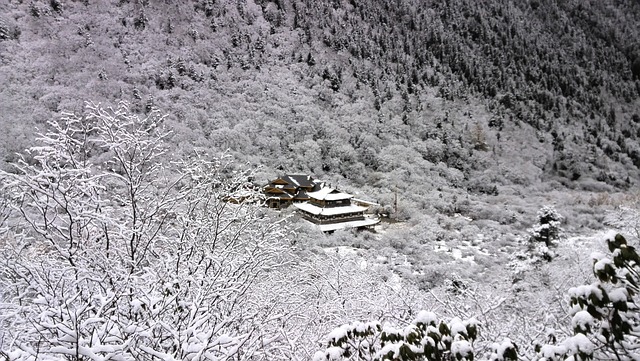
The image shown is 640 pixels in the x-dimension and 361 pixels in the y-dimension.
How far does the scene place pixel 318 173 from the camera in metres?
41.5

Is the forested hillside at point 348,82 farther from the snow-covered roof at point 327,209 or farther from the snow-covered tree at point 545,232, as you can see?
the snow-covered tree at point 545,232

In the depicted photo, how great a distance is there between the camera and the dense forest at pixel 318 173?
2941mm

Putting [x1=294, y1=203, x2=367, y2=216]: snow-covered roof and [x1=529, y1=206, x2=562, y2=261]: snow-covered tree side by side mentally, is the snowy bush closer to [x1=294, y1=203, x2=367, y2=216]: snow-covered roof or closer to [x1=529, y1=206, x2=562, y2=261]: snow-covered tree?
[x1=529, y1=206, x2=562, y2=261]: snow-covered tree

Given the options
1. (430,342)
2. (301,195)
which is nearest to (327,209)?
(301,195)

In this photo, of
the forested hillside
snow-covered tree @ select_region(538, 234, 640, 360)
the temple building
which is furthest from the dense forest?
the temple building

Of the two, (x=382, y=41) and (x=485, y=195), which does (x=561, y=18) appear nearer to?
(x=382, y=41)

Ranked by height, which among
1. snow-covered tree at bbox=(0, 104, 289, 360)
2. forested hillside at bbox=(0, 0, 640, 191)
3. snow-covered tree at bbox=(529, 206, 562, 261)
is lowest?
forested hillside at bbox=(0, 0, 640, 191)

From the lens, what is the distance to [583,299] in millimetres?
1782

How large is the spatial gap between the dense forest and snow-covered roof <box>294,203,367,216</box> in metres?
2.72

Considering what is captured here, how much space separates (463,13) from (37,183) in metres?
91.8

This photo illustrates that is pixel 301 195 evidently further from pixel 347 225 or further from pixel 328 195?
pixel 347 225

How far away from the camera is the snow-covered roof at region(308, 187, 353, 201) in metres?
30.8

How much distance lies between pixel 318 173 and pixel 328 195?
10.2 m

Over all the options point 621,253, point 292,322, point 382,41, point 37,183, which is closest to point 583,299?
point 621,253
